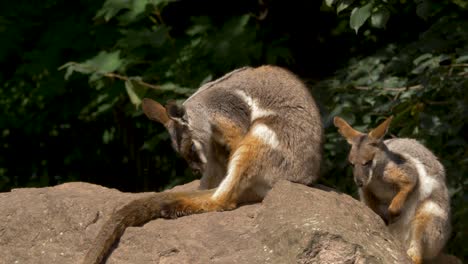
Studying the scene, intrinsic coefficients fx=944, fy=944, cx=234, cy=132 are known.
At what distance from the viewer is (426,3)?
22.0 feet

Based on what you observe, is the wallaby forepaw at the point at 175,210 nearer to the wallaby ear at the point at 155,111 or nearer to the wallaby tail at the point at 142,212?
the wallaby tail at the point at 142,212

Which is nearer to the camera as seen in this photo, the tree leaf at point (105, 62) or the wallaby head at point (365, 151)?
the wallaby head at point (365, 151)

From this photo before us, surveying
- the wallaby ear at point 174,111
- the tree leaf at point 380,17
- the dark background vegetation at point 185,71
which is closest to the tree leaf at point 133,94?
the dark background vegetation at point 185,71

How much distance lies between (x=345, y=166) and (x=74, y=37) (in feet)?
13.0

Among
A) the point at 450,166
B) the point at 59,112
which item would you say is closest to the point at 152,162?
the point at 59,112

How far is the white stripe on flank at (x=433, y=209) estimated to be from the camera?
641 centimetres

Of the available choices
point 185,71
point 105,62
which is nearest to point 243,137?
point 185,71

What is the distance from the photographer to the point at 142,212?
17.7 feet

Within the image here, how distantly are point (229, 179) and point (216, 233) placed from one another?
1.85 ft

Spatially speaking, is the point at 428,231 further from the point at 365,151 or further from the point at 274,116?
the point at 274,116

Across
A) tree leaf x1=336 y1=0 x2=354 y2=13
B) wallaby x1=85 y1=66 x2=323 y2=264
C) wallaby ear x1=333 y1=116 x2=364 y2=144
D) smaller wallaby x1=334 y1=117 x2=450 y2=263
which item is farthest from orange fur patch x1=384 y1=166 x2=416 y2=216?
tree leaf x1=336 y1=0 x2=354 y2=13

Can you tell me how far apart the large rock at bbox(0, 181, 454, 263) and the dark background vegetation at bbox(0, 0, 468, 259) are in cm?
171

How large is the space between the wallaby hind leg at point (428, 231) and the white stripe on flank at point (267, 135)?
1236mm

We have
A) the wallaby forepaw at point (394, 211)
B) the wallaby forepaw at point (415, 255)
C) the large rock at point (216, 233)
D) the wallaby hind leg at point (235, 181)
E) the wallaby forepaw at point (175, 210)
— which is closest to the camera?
the large rock at point (216, 233)
